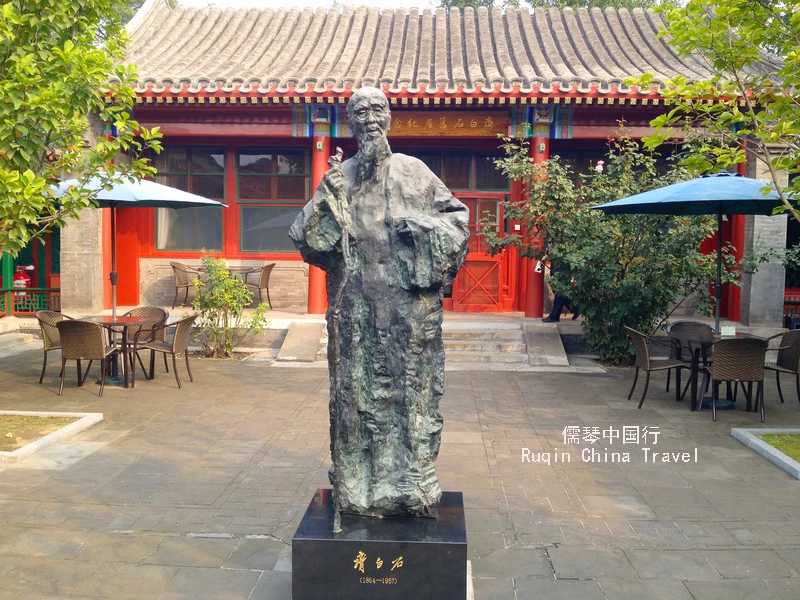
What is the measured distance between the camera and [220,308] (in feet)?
36.2

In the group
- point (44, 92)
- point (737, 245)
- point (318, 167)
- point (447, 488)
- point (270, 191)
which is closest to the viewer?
point (447, 488)

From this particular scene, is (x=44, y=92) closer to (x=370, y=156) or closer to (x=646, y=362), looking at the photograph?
(x=370, y=156)

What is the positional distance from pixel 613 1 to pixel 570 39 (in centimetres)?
1149

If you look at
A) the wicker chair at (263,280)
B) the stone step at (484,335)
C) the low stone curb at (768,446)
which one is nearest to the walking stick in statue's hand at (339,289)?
the low stone curb at (768,446)

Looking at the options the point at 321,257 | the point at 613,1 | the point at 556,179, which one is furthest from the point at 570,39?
the point at 321,257

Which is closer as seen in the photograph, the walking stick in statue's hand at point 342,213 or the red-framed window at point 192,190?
the walking stick in statue's hand at point 342,213

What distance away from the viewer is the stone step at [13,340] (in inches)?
465

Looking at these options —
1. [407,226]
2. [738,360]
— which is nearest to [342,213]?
[407,226]

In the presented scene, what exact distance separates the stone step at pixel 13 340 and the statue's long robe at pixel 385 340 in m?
9.94

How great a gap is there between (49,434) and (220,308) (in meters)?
4.78

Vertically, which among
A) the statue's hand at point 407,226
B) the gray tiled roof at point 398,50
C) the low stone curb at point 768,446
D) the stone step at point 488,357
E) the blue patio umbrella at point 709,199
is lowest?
the low stone curb at point 768,446

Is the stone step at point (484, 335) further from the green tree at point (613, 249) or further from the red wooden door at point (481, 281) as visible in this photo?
the red wooden door at point (481, 281)

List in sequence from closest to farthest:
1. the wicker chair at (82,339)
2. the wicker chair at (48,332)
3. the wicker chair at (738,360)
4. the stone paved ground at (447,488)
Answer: the stone paved ground at (447,488)
the wicker chair at (738,360)
the wicker chair at (82,339)
the wicker chair at (48,332)

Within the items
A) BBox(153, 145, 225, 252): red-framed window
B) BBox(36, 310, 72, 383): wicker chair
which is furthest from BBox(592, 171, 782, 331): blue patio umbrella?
BBox(153, 145, 225, 252): red-framed window
